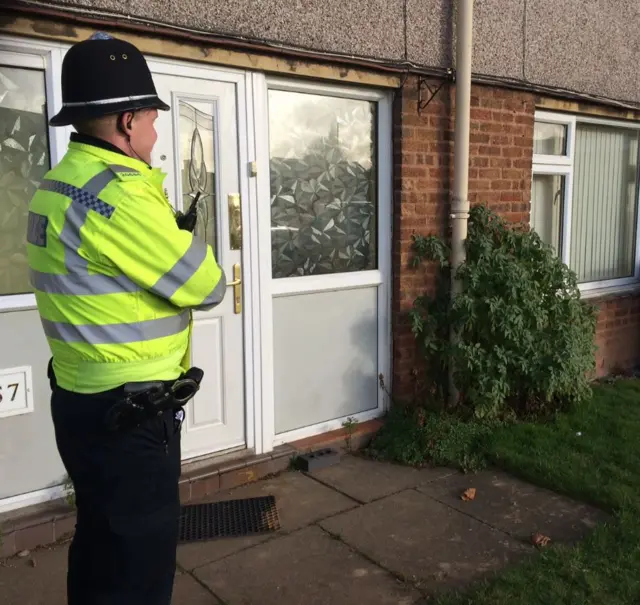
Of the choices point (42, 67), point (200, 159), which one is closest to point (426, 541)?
point (200, 159)

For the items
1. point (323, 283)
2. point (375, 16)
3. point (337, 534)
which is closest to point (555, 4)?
point (375, 16)

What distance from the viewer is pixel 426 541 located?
3480 millimetres

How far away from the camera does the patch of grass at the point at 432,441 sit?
173 inches

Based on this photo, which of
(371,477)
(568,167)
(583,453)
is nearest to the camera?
(371,477)

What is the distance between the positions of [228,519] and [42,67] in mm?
2437

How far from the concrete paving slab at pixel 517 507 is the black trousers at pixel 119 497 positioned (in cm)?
208

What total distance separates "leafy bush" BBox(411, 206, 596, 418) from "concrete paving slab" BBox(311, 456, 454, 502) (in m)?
0.64

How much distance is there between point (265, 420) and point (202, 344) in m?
0.65

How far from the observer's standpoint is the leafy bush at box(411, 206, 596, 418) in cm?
452

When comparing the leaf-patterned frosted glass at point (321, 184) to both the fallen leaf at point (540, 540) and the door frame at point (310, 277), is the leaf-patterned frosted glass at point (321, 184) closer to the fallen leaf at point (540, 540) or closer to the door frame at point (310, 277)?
the door frame at point (310, 277)

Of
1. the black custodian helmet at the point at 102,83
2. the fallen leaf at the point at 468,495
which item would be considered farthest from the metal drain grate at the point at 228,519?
the black custodian helmet at the point at 102,83

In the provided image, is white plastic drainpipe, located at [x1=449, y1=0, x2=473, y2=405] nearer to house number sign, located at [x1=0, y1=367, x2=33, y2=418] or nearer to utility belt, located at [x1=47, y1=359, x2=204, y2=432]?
house number sign, located at [x1=0, y1=367, x2=33, y2=418]

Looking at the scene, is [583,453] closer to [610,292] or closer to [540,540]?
[540,540]

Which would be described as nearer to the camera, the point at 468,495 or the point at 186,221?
the point at 186,221
